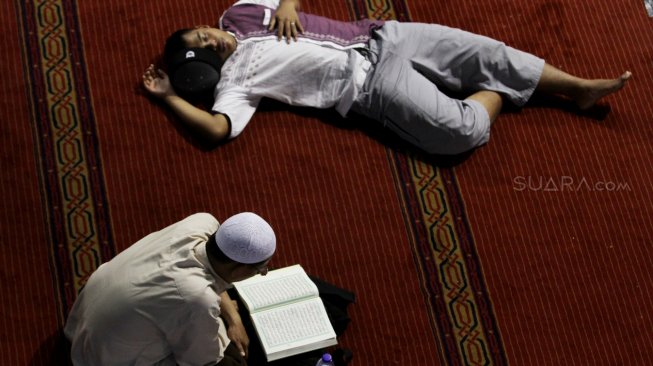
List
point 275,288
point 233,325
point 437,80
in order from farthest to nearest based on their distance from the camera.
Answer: point 437,80 < point 275,288 < point 233,325

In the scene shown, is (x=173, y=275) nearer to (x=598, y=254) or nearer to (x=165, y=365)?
(x=165, y=365)

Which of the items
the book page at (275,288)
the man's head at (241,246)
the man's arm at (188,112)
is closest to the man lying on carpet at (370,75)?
the man's arm at (188,112)

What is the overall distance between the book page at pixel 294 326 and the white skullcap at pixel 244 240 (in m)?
0.43

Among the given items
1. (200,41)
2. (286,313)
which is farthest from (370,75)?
(286,313)

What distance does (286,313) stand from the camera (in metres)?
2.17

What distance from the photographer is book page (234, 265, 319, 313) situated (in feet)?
7.15

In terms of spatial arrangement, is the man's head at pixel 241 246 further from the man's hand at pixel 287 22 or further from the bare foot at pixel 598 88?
the bare foot at pixel 598 88

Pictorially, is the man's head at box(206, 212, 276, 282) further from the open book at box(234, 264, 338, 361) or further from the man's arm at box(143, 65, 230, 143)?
the man's arm at box(143, 65, 230, 143)

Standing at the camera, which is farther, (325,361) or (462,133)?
(462,133)

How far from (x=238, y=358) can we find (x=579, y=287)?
1.03 m

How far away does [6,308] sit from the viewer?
7.30 ft

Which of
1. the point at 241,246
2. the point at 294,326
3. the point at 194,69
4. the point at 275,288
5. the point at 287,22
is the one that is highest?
the point at 287,22

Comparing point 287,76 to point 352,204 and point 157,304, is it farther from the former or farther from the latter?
point 157,304

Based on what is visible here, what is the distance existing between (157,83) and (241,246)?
970 mm
